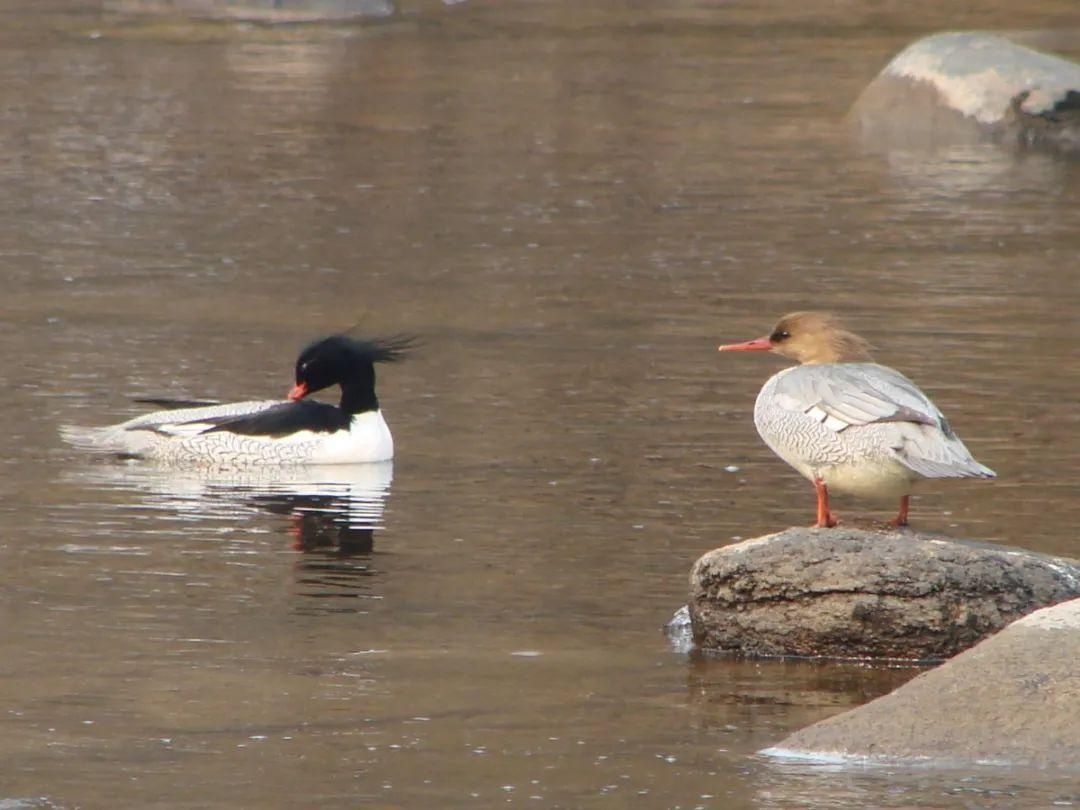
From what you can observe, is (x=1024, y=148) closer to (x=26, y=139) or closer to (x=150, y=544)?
(x=26, y=139)

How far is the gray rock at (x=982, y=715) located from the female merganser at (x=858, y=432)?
1.20 meters

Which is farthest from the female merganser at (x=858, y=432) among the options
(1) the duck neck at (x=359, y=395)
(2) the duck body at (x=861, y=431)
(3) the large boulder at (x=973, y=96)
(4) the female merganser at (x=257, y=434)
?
(3) the large boulder at (x=973, y=96)

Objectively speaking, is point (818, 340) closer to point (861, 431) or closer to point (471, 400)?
point (861, 431)

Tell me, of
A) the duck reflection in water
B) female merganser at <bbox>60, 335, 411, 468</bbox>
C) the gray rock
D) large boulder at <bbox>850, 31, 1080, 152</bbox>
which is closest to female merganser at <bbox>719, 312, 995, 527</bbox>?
the gray rock

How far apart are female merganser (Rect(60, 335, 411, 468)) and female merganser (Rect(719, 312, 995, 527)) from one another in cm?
342

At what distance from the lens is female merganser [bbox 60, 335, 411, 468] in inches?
479

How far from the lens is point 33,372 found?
14000 mm

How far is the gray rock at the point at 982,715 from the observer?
7.16 m

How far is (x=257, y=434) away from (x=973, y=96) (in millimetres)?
16459

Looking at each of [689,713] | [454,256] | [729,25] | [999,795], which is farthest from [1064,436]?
[729,25]

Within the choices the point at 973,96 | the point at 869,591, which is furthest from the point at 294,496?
the point at 973,96

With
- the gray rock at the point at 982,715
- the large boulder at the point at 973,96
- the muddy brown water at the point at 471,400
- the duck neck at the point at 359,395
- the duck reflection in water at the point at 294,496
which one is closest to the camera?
the gray rock at the point at 982,715

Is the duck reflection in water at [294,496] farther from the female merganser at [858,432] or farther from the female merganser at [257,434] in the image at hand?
the female merganser at [858,432]

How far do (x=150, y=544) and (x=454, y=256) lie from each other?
8383mm
